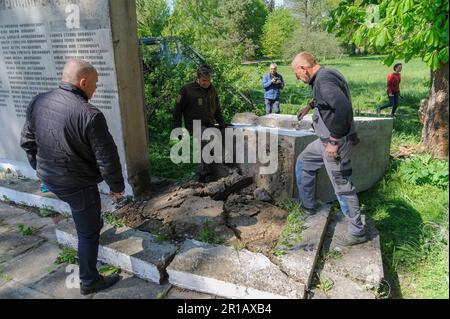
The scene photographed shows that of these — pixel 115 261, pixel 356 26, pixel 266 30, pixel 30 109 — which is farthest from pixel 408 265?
pixel 266 30

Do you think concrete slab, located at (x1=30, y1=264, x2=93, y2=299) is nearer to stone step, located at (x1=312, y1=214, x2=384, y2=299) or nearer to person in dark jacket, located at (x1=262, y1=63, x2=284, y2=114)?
stone step, located at (x1=312, y1=214, x2=384, y2=299)

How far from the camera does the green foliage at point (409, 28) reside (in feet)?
13.4

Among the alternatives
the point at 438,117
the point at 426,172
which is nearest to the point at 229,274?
the point at 426,172

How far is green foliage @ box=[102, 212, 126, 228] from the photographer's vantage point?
363cm

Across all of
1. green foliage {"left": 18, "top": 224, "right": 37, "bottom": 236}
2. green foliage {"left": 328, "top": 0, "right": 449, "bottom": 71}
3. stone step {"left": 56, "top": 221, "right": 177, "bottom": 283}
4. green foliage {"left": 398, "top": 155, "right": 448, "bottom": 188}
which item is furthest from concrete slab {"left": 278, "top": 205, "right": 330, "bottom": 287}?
green foliage {"left": 18, "top": 224, "right": 37, "bottom": 236}

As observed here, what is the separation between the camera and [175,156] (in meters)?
6.54

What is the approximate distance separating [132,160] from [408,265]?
129 inches

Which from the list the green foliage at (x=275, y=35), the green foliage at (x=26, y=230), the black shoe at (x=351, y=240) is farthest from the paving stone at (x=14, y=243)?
the green foliage at (x=275, y=35)

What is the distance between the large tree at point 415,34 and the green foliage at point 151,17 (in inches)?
267

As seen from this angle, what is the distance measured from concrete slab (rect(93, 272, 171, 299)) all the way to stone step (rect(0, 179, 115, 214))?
47.4 inches

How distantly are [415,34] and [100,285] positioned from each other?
506cm

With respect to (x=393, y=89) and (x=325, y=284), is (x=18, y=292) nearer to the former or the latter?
(x=325, y=284)

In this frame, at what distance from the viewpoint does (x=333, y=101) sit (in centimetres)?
313

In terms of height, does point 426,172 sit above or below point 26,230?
above
